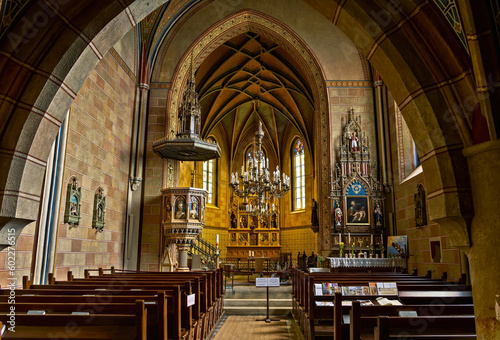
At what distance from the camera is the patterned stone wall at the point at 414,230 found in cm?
806

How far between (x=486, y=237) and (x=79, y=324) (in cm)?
287

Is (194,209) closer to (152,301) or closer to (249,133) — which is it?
(152,301)

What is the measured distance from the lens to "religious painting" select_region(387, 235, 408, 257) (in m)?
10.2

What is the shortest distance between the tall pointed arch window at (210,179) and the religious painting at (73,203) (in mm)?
13012

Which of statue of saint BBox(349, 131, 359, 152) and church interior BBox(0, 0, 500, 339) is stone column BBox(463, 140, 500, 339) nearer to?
church interior BBox(0, 0, 500, 339)

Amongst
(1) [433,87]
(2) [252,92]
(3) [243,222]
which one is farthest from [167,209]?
(3) [243,222]

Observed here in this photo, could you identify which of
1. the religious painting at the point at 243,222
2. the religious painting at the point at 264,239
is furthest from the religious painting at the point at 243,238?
the religious painting at the point at 264,239

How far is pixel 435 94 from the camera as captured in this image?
2701mm

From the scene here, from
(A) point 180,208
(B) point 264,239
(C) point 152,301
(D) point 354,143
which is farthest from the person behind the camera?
(B) point 264,239

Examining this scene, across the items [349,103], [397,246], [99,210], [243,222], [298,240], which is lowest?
[397,246]

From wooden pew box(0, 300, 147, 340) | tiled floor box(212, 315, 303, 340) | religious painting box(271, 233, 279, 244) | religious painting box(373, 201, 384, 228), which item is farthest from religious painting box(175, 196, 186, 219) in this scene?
religious painting box(271, 233, 279, 244)

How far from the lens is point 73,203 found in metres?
8.14

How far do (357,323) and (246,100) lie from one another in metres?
18.9

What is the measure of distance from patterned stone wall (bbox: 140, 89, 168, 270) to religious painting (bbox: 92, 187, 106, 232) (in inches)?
91.4
